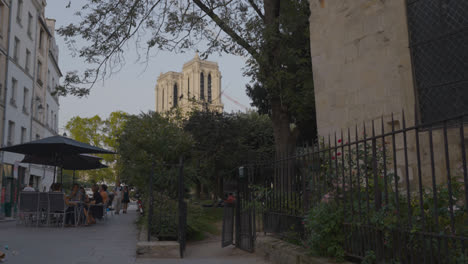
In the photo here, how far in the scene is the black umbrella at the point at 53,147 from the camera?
38.5 feet

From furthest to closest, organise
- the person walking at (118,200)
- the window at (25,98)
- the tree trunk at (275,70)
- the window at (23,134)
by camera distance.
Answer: the window at (25,98) < the window at (23,134) < the person walking at (118,200) < the tree trunk at (275,70)

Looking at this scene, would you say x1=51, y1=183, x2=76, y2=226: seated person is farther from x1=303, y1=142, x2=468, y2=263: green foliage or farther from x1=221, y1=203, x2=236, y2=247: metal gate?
x1=303, y1=142, x2=468, y2=263: green foliage

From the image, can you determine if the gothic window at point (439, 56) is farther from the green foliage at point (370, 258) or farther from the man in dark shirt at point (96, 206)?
the man in dark shirt at point (96, 206)

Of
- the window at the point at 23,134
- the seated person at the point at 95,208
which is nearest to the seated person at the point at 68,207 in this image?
the seated person at the point at 95,208

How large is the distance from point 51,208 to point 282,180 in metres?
7.37

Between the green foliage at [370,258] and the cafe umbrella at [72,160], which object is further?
the cafe umbrella at [72,160]

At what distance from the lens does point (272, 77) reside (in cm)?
1251

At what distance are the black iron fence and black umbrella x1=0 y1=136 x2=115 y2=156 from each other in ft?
21.5

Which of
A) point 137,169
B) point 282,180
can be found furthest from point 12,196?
point 282,180

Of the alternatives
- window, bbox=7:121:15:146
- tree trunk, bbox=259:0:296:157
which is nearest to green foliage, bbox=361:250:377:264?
tree trunk, bbox=259:0:296:157

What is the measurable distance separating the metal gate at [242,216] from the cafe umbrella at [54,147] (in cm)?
538

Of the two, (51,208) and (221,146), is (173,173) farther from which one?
(221,146)

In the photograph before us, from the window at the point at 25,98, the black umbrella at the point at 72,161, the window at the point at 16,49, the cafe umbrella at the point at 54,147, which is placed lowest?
the black umbrella at the point at 72,161

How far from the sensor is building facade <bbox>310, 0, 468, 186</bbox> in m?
7.69
